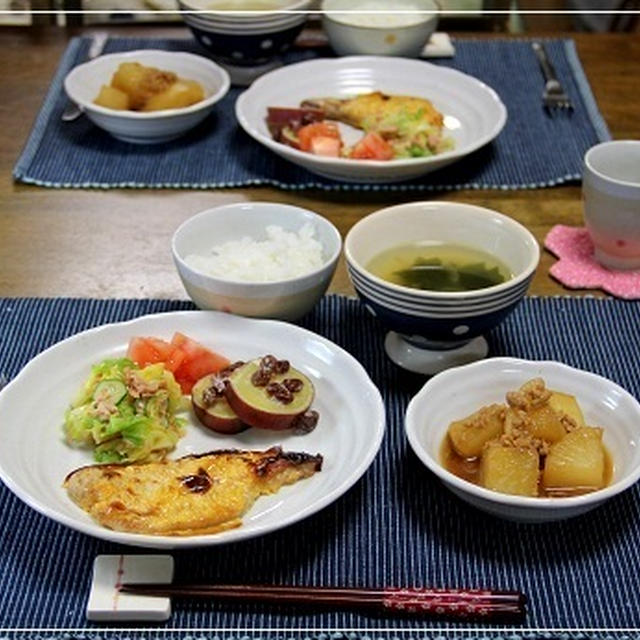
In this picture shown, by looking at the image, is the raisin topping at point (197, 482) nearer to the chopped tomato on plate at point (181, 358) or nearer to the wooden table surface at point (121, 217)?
the chopped tomato on plate at point (181, 358)

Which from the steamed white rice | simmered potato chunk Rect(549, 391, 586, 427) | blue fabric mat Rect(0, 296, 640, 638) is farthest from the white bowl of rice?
simmered potato chunk Rect(549, 391, 586, 427)

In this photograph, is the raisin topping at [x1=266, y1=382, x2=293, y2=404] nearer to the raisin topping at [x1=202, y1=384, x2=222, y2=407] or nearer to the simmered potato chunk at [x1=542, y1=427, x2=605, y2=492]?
the raisin topping at [x1=202, y1=384, x2=222, y2=407]

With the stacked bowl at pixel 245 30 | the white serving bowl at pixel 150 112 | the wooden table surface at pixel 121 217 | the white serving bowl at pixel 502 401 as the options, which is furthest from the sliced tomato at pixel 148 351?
the stacked bowl at pixel 245 30

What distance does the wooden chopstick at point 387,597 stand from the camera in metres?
1.01

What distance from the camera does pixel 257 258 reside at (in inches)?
56.4

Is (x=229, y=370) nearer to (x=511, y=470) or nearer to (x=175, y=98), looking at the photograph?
(x=511, y=470)

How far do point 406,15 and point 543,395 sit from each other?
126cm

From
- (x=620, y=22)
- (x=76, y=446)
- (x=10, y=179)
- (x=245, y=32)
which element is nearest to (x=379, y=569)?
(x=76, y=446)

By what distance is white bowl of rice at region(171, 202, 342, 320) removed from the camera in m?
1.35

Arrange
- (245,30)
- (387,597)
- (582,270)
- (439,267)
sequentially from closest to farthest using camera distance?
(387,597) → (439,267) → (582,270) → (245,30)

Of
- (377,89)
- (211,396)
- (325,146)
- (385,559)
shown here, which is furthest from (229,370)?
(377,89)

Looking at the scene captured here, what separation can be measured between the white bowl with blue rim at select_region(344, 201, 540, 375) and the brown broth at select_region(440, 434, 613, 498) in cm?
16

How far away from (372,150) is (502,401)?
67 cm

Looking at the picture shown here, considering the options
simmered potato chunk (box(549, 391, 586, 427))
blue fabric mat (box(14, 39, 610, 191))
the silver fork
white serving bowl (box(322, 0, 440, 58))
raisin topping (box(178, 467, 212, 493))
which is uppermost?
raisin topping (box(178, 467, 212, 493))
